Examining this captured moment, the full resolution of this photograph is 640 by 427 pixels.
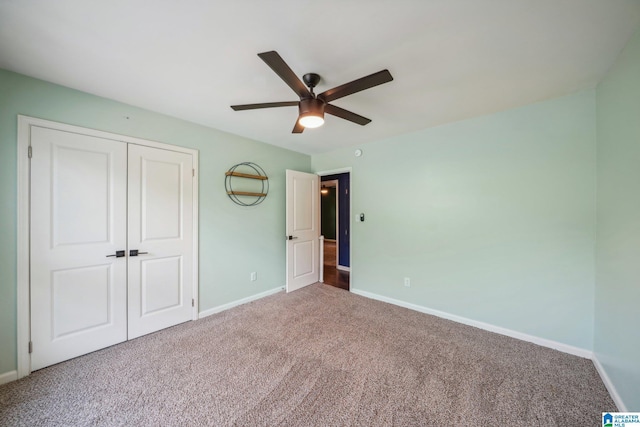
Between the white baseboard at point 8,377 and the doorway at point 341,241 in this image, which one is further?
the doorway at point 341,241

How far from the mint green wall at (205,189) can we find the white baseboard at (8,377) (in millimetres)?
37

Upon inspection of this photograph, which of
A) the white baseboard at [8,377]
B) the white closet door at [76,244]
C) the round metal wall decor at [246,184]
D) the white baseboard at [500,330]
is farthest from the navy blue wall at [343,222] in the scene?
the white baseboard at [8,377]

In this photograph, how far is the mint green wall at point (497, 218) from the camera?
6.78 feet

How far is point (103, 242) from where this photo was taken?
2148 mm

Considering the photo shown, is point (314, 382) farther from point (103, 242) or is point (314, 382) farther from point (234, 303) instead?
point (103, 242)

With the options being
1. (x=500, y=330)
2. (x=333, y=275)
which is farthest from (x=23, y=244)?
(x=500, y=330)

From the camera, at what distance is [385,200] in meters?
3.34

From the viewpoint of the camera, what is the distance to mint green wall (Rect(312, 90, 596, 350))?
207 centimetres

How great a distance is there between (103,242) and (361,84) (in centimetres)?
271

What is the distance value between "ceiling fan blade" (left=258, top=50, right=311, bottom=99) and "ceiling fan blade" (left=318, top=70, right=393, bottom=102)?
165 mm

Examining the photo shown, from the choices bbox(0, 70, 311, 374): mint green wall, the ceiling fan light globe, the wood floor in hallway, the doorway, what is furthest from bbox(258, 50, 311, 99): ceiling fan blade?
the wood floor in hallway

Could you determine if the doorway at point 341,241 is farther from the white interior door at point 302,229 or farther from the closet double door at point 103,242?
the closet double door at point 103,242

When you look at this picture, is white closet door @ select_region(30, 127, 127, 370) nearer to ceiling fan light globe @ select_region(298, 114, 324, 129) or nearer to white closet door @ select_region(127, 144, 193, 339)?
white closet door @ select_region(127, 144, 193, 339)

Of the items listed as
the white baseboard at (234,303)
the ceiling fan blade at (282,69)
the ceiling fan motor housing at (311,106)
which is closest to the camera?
the ceiling fan blade at (282,69)
